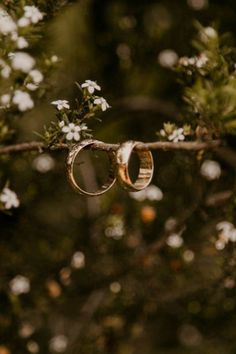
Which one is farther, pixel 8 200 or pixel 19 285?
pixel 19 285

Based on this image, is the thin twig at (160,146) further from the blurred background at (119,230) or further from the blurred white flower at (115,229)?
the blurred white flower at (115,229)

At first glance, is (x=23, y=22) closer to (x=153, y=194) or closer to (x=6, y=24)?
(x=6, y=24)

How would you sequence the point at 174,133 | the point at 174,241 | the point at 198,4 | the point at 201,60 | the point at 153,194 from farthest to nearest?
the point at 198,4 < the point at 153,194 < the point at 174,241 < the point at 201,60 < the point at 174,133

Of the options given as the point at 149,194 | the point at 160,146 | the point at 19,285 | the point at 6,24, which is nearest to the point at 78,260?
the point at 19,285

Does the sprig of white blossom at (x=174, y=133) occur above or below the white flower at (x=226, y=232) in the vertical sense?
above

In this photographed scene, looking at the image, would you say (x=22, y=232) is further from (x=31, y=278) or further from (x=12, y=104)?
(x=12, y=104)

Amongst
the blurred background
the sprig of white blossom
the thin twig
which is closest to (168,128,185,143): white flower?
the sprig of white blossom

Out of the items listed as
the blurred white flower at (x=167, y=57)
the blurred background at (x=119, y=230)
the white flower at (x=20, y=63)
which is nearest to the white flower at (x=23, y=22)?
the white flower at (x=20, y=63)
